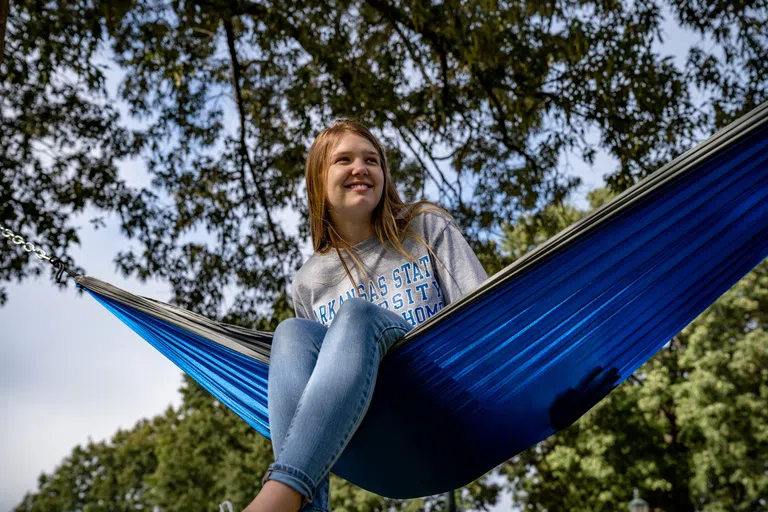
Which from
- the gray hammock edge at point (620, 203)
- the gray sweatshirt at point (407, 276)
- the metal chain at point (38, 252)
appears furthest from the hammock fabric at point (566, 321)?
the metal chain at point (38, 252)

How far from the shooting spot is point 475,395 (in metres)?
1.40

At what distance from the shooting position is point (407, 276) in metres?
1.63

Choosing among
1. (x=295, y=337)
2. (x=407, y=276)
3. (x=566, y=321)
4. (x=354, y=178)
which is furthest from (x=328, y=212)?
(x=566, y=321)

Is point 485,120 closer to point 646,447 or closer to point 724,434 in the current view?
point 724,434

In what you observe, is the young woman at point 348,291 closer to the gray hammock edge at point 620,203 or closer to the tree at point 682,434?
the gray hammock edge at point 620,203

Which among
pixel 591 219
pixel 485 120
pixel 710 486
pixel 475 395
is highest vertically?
pixel 485 120

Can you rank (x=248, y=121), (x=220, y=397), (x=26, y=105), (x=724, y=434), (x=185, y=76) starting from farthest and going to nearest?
(x=724, y=434) → (x=248, y=121) → (x=185, y=76) → (x=26, y=105) → (x=220, y=397)

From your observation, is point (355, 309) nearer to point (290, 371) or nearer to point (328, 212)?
point (290, 371)

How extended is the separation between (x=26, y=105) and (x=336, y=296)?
3.76 metres

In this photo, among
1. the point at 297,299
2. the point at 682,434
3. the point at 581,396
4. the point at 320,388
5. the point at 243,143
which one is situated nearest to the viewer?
the point at 320,388

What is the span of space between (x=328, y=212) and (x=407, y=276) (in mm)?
280

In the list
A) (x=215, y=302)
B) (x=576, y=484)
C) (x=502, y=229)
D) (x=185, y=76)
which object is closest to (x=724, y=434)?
(x=576, y=484)

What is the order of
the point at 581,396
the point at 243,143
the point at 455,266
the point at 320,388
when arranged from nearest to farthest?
1. the point at 320,388
2. the point at 581,396
3. the point at 455,266
4. the point at 243,143

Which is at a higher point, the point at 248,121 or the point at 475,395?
the point at 248,121
